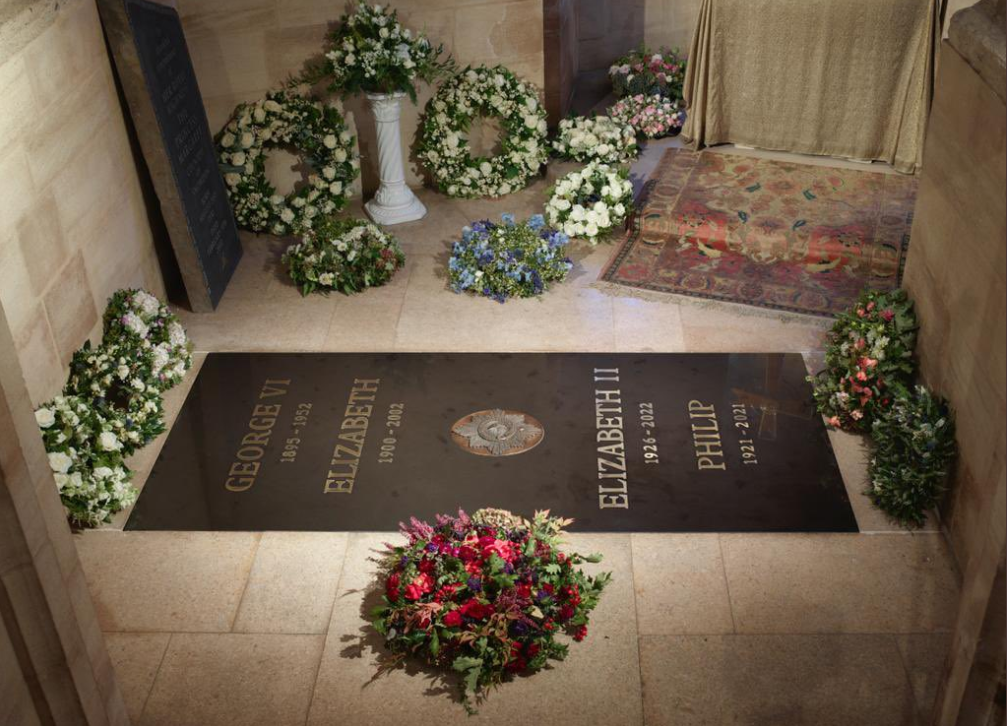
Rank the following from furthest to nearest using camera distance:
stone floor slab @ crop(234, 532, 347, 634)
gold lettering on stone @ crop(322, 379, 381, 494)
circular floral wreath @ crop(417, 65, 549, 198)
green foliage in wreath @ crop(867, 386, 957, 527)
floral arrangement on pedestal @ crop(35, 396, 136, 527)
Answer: circular floral wreath @ crop(417, 65, 549, 198) → gold lettering on stone @ crop(322, 379, 381, 494) → floral arrangement on pedestal @ crop(35, 396, 136, 527) → green foliage in wreath @ crop(867, 386, 957, 527) → stone floor slab @ crop(234, 532, 347, 634)

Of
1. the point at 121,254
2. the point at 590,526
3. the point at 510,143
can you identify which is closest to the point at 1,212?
the point at 121,254

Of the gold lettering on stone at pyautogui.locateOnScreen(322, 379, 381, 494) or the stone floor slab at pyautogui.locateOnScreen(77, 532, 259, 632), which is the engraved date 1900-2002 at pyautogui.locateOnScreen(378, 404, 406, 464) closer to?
the gold lettering on stone at pyautogui.locateOnScreen(322, 379, 381, 494)

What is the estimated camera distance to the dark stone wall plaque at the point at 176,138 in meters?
5.96

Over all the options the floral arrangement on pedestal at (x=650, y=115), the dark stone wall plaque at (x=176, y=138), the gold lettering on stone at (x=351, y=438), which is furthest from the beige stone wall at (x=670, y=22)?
the gold lettering on stone at (x=351, y=438)

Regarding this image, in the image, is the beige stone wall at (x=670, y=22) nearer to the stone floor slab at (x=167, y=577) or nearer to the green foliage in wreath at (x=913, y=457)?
the green foliage in wreath at (x=913, y=457)

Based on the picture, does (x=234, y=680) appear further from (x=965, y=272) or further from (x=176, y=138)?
(x=176, y=138)

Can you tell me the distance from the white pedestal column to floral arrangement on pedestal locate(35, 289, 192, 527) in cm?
210

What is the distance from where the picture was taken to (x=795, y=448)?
520 cm

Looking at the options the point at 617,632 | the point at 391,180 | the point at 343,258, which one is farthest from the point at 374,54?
the point at 617,632

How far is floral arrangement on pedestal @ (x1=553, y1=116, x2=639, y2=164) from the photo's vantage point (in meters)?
7.67

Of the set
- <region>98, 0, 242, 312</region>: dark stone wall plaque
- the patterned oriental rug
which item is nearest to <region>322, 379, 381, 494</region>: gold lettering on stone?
<region>98, 0, 242, 312</region>: dark stone wall plaque

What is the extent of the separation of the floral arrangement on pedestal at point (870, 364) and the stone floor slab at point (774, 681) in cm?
138

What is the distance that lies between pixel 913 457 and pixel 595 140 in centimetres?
382

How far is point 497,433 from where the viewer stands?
537 cm
